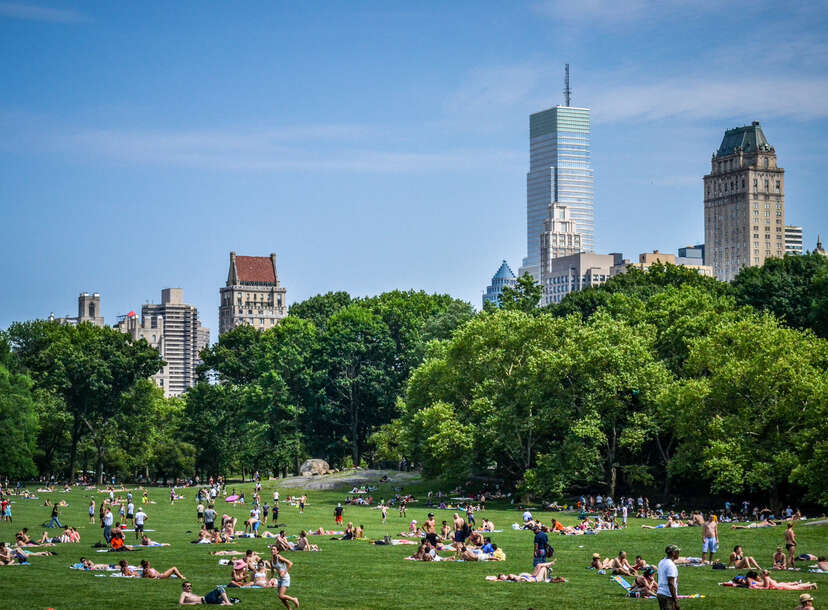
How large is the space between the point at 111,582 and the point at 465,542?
48.2 ft

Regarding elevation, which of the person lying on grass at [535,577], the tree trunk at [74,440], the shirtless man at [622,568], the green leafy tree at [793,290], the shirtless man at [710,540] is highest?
the green leafy tree at [793,290]

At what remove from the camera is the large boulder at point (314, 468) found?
110 meters

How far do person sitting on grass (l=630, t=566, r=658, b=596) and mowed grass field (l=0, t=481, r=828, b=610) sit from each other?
1.87ft

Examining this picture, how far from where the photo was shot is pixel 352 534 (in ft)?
173

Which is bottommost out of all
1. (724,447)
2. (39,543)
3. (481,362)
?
(39,543)

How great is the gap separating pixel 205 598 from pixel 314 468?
7833cm

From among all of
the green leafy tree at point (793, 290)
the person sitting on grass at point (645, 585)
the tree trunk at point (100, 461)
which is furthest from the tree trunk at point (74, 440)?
the person sitting on grass at point (645, 585)

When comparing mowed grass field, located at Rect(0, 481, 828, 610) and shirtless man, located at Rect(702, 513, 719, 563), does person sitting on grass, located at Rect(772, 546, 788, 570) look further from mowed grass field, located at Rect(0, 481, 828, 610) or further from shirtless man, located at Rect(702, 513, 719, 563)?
shirtless man, located at Rect(702, 513, 719, 563)

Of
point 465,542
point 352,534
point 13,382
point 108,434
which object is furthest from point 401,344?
point 465,542

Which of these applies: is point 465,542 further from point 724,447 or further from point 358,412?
point 358,412

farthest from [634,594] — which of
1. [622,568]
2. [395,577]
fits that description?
[395,577]

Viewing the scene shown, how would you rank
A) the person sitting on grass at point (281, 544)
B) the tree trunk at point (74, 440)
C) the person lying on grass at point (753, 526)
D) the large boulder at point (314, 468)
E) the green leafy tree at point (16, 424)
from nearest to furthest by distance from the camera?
the person sitting on grass at point (281, 544) → the person lying on grass at point (753, 526) → the green leafy tree at point (16, 424) → the large boulder at point (314, 468) → the tree trunk at point (74, 440)

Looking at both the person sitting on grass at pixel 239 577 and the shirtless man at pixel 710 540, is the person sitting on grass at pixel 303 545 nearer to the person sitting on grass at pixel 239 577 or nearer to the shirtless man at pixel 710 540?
the person sitting on grass at pixel 239 577

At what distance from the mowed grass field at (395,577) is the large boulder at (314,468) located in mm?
50013
